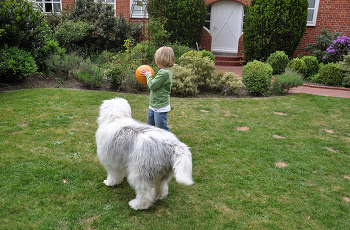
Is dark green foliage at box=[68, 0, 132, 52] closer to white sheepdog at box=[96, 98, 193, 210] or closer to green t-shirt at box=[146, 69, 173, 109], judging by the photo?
green t-shirt at box=[146, 69, 173, 109]

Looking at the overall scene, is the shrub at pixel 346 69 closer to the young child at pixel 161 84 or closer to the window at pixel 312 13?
the window at pixel 312 13

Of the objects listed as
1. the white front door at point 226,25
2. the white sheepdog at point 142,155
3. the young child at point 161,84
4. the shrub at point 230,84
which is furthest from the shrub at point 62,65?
the white front door at point 226,25

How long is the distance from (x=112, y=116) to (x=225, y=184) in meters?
1.87

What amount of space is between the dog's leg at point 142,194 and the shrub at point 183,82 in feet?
16.3

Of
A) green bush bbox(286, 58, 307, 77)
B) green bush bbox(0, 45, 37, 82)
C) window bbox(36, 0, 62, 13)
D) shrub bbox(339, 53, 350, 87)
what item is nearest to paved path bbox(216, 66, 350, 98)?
shrub bbox(339, 53, 350, 87)

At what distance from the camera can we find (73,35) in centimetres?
1137

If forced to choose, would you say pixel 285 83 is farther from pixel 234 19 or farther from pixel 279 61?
pixel 234 19

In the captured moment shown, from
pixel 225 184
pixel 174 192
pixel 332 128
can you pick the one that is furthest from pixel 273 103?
pixel 174 192

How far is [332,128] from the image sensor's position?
6074 millimetres

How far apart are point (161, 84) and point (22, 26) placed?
253 inches

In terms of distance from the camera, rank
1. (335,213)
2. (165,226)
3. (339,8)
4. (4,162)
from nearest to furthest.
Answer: (165,226) < (335,213) < (4,162) < (339,8)

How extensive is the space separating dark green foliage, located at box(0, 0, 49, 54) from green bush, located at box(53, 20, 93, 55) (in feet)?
9.01

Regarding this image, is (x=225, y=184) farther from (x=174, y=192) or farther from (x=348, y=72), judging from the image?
(x=348, y=72)

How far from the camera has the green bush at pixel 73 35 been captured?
1134cm
